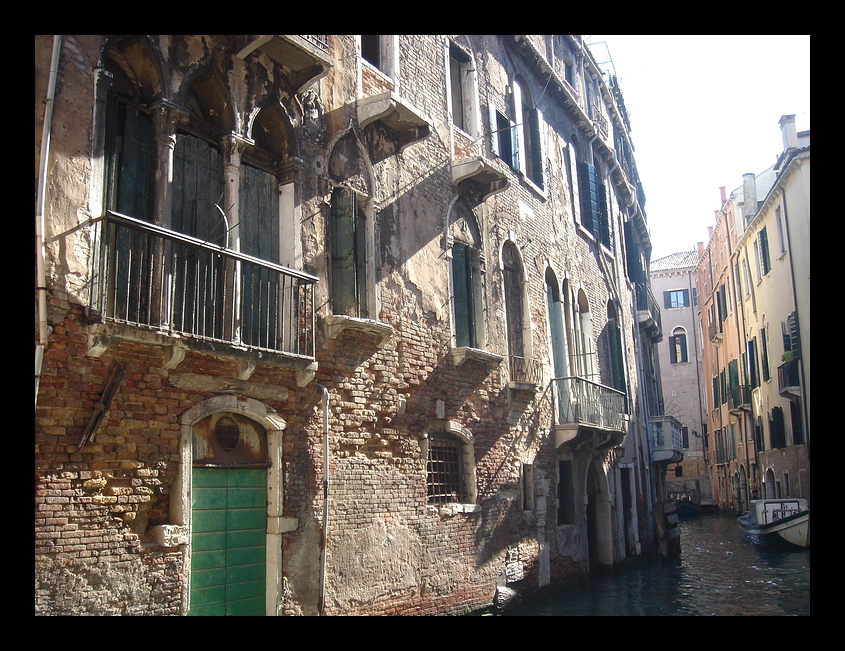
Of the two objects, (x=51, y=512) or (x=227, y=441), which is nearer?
(x=51, y=512)

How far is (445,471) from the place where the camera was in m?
9.64

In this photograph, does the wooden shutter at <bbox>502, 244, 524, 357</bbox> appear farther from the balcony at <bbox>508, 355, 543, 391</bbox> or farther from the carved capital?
the carved capital

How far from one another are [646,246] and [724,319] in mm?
8530

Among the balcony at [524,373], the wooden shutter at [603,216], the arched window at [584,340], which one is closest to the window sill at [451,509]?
the balcony at [524,373]

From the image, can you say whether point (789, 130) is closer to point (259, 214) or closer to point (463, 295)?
point (463, 295)

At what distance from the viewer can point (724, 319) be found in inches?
1247

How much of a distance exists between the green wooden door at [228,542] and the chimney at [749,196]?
23574 mm

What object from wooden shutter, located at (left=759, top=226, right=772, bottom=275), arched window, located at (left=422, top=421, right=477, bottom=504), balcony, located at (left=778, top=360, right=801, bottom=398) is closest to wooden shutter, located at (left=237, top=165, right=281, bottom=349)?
arched window, located at (left=422, top=421, right=477, bottom=504)

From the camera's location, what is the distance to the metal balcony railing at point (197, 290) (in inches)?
228

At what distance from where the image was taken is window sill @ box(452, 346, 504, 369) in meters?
9.81

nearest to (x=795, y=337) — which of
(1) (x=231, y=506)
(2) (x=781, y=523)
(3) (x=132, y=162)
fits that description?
(2) (x=781, y=523)
